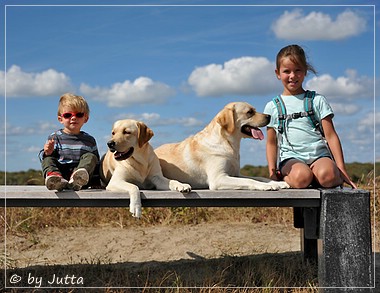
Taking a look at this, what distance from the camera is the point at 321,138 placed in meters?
5.34

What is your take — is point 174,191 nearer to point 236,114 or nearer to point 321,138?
point 236,114

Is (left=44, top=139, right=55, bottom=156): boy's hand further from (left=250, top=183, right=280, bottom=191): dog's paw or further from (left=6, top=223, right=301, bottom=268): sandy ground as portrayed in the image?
(left=250, top=183, right=280, bottom=191): dog's paw

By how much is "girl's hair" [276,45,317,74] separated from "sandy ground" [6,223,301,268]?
2403 millimetres

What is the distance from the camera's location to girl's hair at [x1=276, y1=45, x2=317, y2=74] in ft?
17.6

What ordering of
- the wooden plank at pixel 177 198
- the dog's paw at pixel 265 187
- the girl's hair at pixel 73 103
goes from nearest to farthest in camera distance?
the wooden plank at pixel 177 198
the dog's paw at pixel 265 187
the girl's hair at pixel 73 103

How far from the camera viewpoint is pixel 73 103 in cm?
568

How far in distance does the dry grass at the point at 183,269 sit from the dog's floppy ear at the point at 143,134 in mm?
1304

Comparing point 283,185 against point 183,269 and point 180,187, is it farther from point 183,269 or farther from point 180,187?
point 183,269

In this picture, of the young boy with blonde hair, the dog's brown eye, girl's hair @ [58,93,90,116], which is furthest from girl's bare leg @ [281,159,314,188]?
girl's hair @ [58,93,90,116]

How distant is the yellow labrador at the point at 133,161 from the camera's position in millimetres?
4883

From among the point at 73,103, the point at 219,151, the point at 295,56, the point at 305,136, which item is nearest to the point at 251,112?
the point at 219,151

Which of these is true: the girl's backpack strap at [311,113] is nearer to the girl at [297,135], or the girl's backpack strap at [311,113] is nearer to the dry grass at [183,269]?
the girl at [297,135]

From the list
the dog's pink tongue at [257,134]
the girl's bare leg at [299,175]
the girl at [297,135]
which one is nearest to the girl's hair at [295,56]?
the girl at [297,135]

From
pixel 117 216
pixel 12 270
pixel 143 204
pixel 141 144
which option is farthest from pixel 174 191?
pixel 117 216
